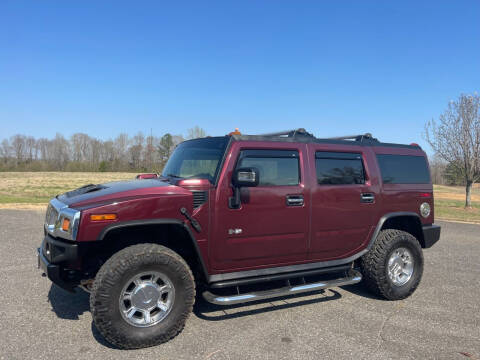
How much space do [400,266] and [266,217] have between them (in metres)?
2.37

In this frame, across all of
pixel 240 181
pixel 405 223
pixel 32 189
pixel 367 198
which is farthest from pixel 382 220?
pixel 32 189

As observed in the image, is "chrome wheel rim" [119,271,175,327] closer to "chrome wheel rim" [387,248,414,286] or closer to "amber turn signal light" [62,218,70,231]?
"amber turn signal light" [62,218,70,231]

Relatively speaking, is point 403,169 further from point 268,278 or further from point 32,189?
point 32,189

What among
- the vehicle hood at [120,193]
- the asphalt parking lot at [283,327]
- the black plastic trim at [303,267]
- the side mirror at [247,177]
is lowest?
the asphalt parking lot at [283,327]

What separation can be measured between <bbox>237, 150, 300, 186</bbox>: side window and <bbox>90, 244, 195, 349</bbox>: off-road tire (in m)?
1.31

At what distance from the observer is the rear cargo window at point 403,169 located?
504 centimetres

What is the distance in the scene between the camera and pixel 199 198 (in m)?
3.67

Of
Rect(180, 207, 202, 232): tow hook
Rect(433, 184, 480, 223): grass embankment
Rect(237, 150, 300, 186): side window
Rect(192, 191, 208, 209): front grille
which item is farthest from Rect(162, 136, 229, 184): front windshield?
Rect(433, 184, 480, 223): grass embankment

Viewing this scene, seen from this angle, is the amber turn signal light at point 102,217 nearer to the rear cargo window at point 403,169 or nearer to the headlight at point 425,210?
the rear cargo window at point 403,169

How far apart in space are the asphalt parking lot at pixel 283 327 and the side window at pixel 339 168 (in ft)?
5.30

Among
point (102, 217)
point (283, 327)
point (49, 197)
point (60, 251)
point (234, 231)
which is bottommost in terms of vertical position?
point (283, 327)

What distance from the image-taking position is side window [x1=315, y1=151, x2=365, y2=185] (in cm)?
446

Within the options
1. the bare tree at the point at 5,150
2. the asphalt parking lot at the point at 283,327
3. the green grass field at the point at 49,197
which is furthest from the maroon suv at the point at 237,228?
the bare tree at the point at 5,150

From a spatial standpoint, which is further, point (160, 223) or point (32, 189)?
point (32, 189)
